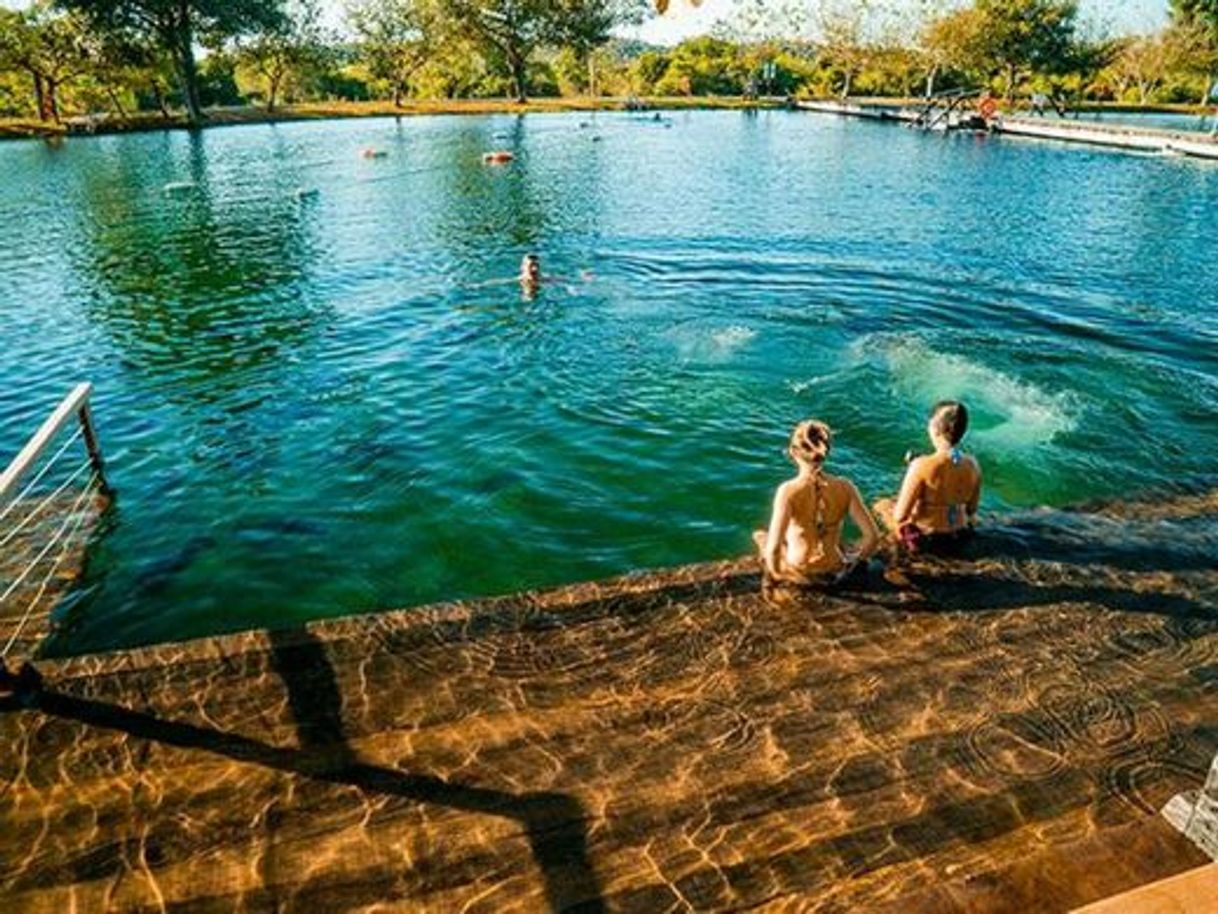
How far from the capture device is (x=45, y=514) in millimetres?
10984

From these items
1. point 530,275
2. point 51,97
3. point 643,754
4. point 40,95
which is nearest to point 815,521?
point 643,754

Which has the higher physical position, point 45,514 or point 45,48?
point 45,48

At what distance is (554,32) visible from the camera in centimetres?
10112

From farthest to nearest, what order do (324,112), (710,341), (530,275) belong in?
(324,112) < (530,275) < (710,341)

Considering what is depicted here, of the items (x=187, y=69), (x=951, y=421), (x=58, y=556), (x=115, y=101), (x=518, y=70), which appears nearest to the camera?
(x=951, y=421)

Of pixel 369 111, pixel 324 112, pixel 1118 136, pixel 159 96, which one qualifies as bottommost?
pixel 1118 136

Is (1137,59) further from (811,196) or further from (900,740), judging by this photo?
(900,740)

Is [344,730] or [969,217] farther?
[969,217]

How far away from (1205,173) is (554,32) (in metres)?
80.6

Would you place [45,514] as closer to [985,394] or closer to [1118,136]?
[985,394]

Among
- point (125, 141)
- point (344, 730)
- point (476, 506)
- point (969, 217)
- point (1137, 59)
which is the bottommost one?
point (476, 506)

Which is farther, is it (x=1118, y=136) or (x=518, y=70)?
(x=518, y=70)

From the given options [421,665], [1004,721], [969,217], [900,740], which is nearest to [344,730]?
[421,665]

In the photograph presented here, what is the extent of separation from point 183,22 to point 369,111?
19524mm
